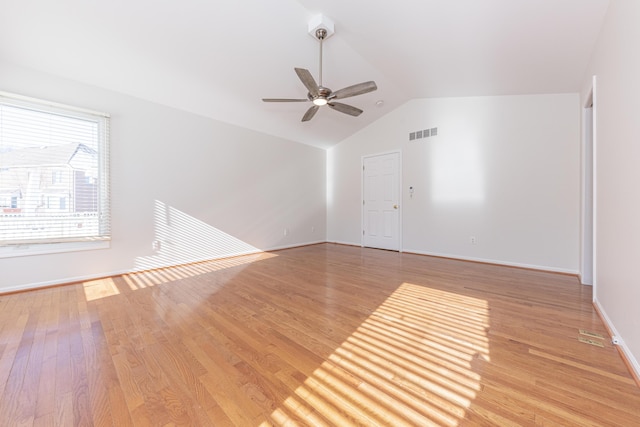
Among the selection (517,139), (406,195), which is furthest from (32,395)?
(517,139)

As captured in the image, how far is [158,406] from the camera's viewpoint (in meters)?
1.26

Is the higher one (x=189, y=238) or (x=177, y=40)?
(x=177, y=40)

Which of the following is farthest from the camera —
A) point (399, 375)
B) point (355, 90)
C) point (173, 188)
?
point (173, 188)

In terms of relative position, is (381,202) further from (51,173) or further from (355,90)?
(51,173)

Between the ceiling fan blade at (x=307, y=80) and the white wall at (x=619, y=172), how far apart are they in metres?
Answer: 2.32

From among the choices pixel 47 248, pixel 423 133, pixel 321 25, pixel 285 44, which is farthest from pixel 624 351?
pixel 47 248

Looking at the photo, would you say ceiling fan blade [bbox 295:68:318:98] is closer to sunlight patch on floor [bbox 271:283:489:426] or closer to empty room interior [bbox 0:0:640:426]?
empty room interior [bbox 0:0:640:426]

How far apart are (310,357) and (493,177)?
416 cm

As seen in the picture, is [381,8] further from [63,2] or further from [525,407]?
[525,407]

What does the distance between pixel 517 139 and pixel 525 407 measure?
13.2 feet

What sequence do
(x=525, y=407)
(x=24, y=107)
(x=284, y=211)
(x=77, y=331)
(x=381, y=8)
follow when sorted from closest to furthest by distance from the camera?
1. (x=525, y=407)
2. (x=77, y=331)
3. (x=381, y=8)
4. (x=24, y=107)
5. (x=284, y=211)

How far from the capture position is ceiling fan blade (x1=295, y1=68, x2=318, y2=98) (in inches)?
101

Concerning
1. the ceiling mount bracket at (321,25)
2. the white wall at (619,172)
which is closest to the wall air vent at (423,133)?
the white wall at (619,172)

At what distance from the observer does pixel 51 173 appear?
3.02m
